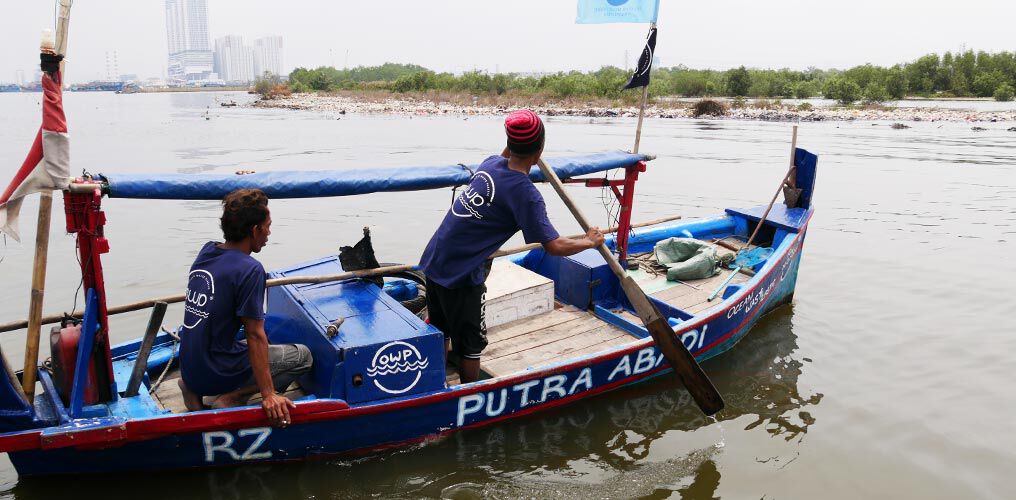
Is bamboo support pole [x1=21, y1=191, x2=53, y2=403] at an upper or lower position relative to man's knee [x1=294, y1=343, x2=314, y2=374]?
upper

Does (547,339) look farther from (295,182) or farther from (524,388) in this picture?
(295,182)

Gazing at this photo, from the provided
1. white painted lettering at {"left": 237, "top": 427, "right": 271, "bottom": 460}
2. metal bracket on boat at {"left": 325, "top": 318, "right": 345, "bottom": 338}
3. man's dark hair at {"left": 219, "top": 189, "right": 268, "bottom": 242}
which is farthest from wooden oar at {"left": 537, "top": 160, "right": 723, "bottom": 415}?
white painted lettering at {"left": 237, "top": 427, "right": 271, "bottom": 460}

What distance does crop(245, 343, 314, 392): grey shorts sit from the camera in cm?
426

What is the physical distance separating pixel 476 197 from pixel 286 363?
1593 millimetres

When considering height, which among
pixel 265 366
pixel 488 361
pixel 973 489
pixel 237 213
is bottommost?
pixel 973 489

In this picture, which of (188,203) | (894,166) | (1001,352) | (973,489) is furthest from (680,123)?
(973,489)

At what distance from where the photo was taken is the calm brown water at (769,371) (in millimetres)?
4965

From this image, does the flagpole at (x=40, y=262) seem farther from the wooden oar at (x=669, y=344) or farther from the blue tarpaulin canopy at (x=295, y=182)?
the wooden oar at (x=669, y=344)

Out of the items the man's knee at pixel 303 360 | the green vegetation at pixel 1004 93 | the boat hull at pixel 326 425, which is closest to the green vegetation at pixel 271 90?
the green vegetation at pixel 1004 93

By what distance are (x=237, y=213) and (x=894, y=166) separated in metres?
22.5

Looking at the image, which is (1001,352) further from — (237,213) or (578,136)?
(578,136)

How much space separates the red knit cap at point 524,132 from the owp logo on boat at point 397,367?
144 cm

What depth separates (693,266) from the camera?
759 cm

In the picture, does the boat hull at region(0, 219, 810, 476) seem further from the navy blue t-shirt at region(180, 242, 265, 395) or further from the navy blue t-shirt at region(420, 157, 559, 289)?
the navy blue t-shirt at region(420, 157, 559, 289)
